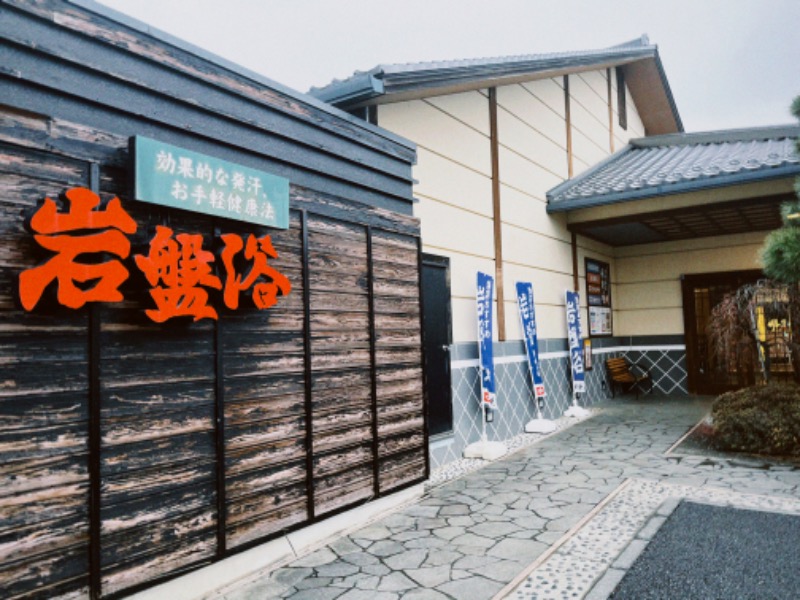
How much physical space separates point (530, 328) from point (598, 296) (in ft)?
14.7

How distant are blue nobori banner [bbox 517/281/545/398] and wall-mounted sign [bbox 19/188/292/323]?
5930 millimetres

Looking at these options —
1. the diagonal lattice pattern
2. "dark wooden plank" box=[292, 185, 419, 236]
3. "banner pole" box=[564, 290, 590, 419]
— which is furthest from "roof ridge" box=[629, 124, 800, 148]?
"dark wooden plank" box=[292, 185, 419, 236]


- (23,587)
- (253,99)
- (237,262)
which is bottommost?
(23,587)

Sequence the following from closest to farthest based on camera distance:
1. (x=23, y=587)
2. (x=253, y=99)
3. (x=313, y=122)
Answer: (x=23, y=587)
(x=253, y=99)
(x=313, y=122)

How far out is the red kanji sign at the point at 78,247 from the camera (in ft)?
9.69

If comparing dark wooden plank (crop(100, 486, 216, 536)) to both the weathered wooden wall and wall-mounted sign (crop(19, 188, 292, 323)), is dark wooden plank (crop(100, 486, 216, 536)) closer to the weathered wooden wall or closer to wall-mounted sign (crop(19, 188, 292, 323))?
the weathered wooden wall

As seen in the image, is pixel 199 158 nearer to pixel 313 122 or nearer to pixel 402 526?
pixel 313 122

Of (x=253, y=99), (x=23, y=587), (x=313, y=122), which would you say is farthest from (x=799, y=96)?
(x=23, y=587)

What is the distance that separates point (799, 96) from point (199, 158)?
7031 millimetres

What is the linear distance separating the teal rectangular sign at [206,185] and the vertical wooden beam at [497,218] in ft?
16.8

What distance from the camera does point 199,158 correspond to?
3844 millimetres

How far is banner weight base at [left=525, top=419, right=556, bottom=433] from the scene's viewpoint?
9.09 meters

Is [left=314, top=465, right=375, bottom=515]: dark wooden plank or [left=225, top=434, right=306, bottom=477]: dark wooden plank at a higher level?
[left=225, top=434, right=306, bottom=477]: dark wooden plank

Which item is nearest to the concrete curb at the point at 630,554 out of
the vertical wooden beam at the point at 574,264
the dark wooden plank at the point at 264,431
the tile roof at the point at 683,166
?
the dark wooden plank at the point at 264,431
